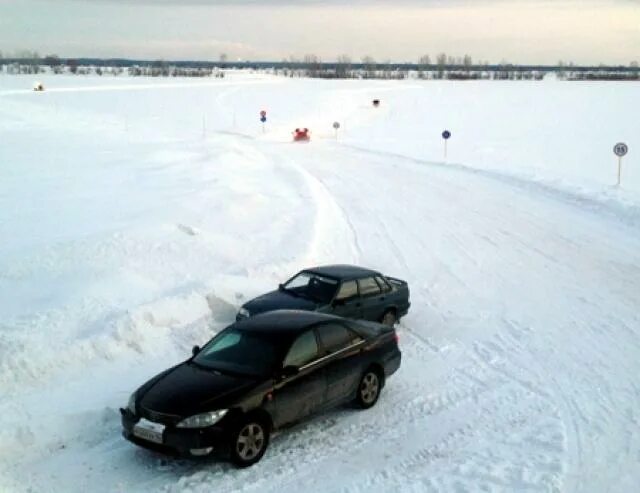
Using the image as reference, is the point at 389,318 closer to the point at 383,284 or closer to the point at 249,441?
the point at 383,284

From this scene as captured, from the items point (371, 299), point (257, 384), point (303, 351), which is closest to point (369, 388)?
point (303, 351)

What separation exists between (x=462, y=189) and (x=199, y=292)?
56.9ft

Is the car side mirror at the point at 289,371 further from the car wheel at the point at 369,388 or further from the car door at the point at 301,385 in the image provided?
the car wheel at the point at 369,388

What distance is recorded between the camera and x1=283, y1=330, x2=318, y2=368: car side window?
885 centimetres

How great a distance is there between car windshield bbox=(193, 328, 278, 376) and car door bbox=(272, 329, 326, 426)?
0.23 meters

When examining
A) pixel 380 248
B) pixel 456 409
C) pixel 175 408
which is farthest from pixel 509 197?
pixel 175 408

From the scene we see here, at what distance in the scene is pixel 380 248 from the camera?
1908cm

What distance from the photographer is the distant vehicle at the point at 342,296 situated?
1205cm

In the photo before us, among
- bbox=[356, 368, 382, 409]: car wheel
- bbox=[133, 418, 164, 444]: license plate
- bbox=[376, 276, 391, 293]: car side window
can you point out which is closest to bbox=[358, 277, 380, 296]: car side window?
bbox=[376, 276, 391, 293]: car side window

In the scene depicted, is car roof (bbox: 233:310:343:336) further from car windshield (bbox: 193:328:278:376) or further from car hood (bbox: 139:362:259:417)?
car hood (bbox: 139:362:259:417)

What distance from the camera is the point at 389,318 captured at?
13109 mm

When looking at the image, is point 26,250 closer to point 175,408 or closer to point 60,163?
point 175,408

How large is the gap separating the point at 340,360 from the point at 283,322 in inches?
33.8

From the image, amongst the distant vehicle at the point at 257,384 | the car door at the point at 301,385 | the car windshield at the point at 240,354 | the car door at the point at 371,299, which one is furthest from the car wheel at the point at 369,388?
the car door at the point at 371,299
